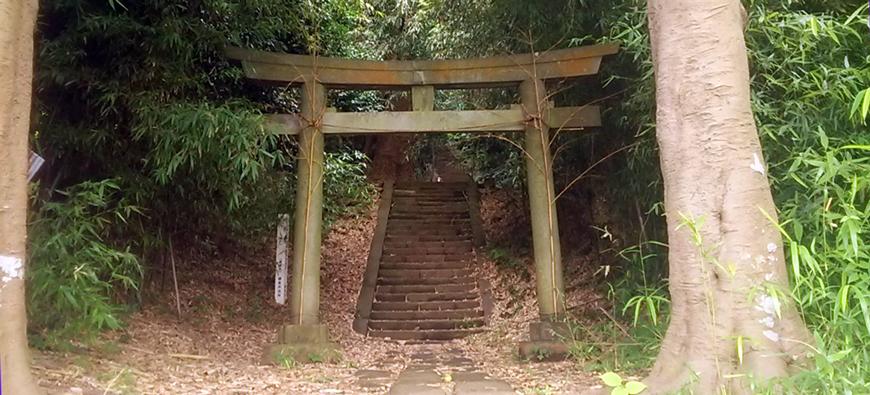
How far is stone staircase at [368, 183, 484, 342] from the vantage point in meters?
8.05

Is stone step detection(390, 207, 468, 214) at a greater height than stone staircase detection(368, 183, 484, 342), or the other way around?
stone step detection(390, 207, 468, 214)

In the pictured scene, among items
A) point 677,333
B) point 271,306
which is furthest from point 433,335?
point 677,333

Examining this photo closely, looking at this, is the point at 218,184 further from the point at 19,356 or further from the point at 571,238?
the point at 571,238

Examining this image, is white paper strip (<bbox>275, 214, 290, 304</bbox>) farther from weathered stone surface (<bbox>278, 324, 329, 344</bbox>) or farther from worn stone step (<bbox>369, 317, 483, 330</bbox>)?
weathered stone surface (<bbox>278, 324, 329, 344</bbox>)

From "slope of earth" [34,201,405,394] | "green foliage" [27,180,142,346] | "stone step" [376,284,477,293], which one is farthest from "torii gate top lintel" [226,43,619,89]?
"stone step" [376,284,477,293]

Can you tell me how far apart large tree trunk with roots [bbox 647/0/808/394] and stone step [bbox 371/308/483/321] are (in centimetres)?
524

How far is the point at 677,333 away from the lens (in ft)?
10.0

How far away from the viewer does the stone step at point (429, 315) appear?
8.25 metres

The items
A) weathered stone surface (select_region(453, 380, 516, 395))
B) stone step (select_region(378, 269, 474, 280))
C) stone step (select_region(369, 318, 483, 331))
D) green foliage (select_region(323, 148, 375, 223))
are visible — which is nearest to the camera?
weathered stone surface (select_region(453, 380, 516, 395))

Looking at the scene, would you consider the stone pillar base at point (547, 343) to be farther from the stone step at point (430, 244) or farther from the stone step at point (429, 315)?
the stone step at point (430, 244)

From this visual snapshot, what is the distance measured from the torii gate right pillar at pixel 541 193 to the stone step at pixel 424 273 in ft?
11.6

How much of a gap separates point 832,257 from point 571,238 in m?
5.83

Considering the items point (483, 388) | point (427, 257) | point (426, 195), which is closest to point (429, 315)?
point (427, 257)

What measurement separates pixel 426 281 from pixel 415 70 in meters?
3.86
